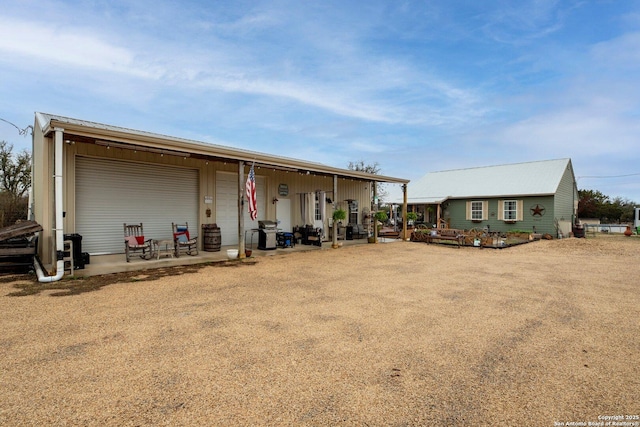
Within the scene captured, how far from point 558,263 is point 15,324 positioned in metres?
10.7

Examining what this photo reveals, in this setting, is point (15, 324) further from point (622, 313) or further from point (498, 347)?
point (622, 313)

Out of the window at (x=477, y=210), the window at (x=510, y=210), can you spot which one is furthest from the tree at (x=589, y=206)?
the window at (x=477, y=210)

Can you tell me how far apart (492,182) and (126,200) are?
1856 centimetres

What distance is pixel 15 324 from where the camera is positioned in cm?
353

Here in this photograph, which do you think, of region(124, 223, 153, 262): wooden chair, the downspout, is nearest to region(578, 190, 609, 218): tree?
region(124, 223, 153, 262): wooden chair

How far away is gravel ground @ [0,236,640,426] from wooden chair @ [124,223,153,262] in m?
2.04

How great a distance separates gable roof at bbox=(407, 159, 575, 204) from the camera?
17247 millimetres

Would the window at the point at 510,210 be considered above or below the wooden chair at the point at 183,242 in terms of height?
above

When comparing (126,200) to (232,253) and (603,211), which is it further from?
(603,211)

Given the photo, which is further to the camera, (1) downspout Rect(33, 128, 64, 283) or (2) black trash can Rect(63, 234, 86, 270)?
(2) black trash can Rect(63, 234, 86, 270)

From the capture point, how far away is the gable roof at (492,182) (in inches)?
679

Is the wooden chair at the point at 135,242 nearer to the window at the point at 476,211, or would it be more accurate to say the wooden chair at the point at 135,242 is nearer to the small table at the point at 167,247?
the small table at the point at 167,247

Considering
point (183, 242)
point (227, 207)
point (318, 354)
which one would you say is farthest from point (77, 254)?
point (318, 354)

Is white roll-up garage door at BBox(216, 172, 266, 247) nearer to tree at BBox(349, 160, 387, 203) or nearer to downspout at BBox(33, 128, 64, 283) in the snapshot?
downspout at BBox(33, 128, 64, 283)
